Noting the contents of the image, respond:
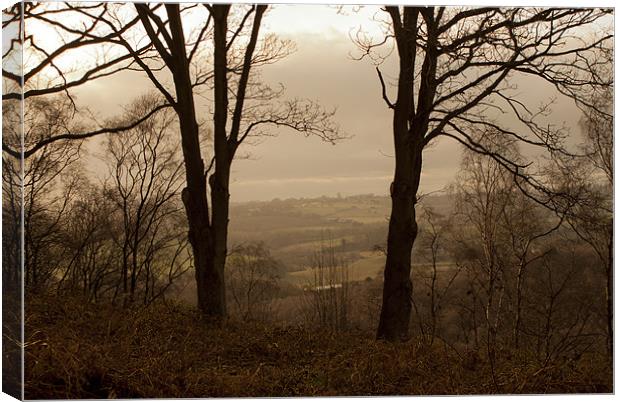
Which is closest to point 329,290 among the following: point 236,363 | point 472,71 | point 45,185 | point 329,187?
point 329,187

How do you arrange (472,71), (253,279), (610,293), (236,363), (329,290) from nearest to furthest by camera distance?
(236,363), (610,293), (472,71), (329,290), (253,279)

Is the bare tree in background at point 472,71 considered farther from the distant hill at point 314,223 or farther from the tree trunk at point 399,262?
the distant hill at point 314,223

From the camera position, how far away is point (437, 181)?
6.09 m

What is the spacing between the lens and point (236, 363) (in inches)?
222

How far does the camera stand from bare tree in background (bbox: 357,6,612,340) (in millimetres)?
5980

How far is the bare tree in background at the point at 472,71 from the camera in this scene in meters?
5.98

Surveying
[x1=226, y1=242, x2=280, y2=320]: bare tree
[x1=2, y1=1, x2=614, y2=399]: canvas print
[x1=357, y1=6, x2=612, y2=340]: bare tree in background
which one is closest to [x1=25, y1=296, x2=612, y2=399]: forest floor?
[x1=2, y1=1, x2=614, y2=399]: canvas print

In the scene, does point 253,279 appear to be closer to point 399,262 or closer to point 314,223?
point 314,223

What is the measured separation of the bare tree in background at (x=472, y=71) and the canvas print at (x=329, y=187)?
2cm

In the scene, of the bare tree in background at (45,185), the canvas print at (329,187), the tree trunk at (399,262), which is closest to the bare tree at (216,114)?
the canvas print at (329,187)

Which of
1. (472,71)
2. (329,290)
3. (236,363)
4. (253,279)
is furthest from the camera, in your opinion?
(253,279)

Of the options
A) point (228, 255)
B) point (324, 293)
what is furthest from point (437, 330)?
point (228, 255)

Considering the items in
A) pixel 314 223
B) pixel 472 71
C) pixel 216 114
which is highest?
pixel 472 71

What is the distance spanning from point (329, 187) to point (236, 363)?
1530 mm
